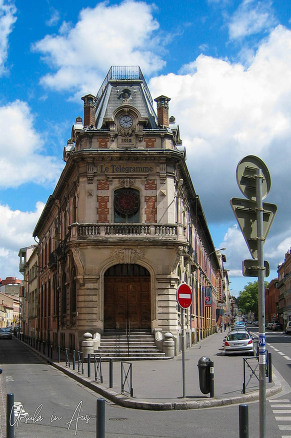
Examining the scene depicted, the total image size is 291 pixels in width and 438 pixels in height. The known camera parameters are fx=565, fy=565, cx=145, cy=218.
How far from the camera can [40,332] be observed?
5397 centimetres

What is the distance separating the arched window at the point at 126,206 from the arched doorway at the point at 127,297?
2.45 meters

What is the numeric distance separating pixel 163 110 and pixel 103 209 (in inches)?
249

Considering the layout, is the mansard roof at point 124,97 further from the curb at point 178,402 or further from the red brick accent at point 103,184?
the curb at point 178,402

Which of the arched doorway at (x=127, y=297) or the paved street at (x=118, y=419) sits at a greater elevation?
the arched doorway at (x=127, y=297)

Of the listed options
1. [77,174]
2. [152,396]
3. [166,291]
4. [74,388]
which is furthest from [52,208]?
[152,396]

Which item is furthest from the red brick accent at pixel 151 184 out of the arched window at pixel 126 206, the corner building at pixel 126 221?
the arched window at pixel 126 206

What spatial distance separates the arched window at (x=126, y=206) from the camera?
96.7 ft

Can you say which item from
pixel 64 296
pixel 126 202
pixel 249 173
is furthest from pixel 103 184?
pixel 249 173

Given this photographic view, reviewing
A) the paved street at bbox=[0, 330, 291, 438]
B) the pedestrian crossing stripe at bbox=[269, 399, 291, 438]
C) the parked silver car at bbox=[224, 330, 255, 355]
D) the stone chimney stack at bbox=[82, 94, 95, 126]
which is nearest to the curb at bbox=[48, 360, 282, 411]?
the paved street at bbox=[0, 330, 291, 438]

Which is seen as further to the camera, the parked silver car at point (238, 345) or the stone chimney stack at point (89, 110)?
the stone chimney stack at point (89, 110)

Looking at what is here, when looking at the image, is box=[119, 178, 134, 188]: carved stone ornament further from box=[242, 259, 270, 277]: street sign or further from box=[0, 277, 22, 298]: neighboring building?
box=[0, 277, 22, 298]: neighboring building

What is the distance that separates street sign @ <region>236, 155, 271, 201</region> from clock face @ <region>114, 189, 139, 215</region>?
2210 cm

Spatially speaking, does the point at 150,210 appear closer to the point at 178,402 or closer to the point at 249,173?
the point at 178,402

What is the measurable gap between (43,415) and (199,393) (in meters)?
4.23
